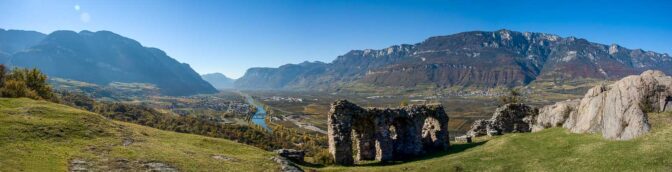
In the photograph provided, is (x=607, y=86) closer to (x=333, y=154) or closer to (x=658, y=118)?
(x=658, y=118)

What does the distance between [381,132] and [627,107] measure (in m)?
25.3

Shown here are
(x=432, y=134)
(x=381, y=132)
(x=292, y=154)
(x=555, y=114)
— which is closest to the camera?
(x=292, y=154)

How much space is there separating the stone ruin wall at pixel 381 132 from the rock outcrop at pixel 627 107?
16.8 metres

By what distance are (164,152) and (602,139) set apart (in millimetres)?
39492

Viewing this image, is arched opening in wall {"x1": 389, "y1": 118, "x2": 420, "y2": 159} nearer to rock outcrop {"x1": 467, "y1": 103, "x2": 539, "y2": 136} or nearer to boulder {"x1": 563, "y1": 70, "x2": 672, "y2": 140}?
rock outcrop {"x1": 467, "y1": 103, "x2": 539, "y2": 136}

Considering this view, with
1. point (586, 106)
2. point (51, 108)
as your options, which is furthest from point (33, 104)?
point (586, 106)

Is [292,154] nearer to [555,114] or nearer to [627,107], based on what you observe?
[627,107]

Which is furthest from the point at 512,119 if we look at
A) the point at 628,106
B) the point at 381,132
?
the point at 628,106

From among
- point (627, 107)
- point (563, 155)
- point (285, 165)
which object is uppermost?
point (627, 107)

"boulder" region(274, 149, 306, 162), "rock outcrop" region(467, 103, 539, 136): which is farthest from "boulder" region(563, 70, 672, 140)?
"boulder" region(274, 149, 306, 162)

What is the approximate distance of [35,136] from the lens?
35.8 metres

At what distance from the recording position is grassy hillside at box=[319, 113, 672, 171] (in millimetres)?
32125

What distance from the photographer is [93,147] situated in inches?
1433

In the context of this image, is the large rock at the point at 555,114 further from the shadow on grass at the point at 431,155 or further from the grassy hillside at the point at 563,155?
the shadow on grass at the point at 431,155
